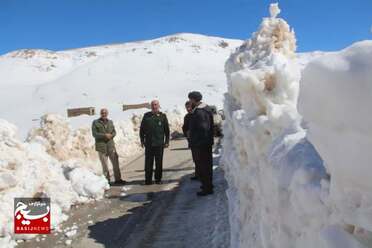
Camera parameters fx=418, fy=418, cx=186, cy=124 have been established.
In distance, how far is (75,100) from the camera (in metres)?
46.5

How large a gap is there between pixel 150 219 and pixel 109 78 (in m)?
58.3

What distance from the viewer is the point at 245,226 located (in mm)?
3859

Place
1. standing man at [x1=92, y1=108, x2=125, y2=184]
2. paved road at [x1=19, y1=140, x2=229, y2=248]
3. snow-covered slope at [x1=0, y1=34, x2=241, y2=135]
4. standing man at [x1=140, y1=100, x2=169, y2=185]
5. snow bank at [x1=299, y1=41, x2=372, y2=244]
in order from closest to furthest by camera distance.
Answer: snow bank at [x1=299, y1=41, x2=372, y2=244], paved road at [x1=19, y1=140, x2=229, y2=248], standing man at [x1=140, y1=100, x2=169, y2=185], standing man at [x1=92, y1=108, x2=125, y2=184], snow-covered slope at [x1=0, y1=34, x2=241, y2=135]

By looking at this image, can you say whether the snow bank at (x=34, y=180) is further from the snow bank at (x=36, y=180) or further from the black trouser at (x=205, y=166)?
the black trouser at (x=205, y=166)

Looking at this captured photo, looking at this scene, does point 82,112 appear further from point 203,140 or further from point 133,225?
point 133,225

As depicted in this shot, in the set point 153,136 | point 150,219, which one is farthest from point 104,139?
point 150,219

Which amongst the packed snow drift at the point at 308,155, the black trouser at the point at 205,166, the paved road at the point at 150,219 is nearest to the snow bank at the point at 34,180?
the paved road at the point at 150,219

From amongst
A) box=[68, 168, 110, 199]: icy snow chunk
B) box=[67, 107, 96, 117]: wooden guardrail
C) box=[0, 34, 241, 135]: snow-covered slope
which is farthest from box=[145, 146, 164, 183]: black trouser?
box=[67, 107, 96, 117]: wooden guardrail

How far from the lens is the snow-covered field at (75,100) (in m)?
7.21

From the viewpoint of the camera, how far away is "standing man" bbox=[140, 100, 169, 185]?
8.82 metres

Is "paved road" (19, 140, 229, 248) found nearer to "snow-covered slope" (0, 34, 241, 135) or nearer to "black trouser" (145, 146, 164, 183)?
"black trouser" (145, 146, 164, 183)

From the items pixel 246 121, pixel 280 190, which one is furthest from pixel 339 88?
pixel 246 121

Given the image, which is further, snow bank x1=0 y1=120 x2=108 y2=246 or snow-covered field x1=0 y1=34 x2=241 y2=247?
snow-covered field x1=0 y1=34 x2=241 y2=247

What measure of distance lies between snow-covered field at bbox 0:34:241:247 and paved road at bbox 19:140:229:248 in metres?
0.40
